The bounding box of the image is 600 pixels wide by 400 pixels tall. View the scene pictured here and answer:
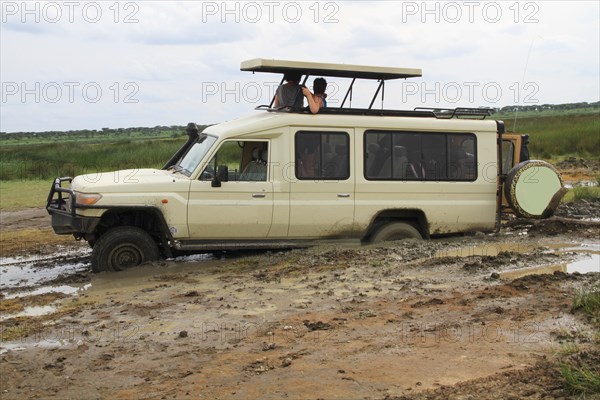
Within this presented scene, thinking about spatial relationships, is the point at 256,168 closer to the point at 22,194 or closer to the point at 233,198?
the point at 233,198

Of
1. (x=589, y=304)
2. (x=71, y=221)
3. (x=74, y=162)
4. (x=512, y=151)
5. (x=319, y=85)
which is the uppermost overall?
(x=319, y=85)

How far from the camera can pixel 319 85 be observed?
1148 cm

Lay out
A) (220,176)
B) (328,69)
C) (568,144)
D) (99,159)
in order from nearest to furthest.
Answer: (220,176) → (328,69) → (99,159) → (568,144)

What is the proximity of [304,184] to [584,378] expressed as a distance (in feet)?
19.3

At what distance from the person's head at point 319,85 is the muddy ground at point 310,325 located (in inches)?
88.5

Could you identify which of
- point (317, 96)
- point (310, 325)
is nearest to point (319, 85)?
point (317, 96)

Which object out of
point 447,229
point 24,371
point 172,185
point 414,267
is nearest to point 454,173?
point 447,229

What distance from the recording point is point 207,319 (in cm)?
785

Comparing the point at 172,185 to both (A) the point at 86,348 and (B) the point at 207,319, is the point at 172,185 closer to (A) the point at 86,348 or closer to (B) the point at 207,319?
(B) the point at 207,319

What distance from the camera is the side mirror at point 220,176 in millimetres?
10414

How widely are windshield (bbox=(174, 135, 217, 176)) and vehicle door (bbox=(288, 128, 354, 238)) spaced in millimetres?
1151

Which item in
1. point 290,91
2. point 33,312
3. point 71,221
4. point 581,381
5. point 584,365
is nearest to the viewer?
point 581,381

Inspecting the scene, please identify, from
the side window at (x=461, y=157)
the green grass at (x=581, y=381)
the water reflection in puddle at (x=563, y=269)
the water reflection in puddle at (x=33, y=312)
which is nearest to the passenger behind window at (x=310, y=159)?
the side window at (x=461, y=157)

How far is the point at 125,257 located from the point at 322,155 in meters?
2.93
